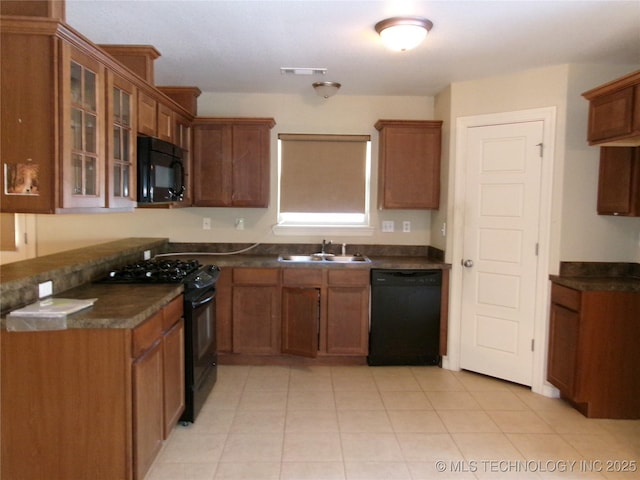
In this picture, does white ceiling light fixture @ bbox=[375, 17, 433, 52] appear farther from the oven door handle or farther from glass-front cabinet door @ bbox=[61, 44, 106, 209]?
the oven door handle

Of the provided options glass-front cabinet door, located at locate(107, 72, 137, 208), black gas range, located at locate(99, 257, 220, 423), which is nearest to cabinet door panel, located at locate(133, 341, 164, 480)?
black gas range, located at locate(99, 257, 220, 423)

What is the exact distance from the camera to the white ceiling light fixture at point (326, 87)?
Answer: 3.70m

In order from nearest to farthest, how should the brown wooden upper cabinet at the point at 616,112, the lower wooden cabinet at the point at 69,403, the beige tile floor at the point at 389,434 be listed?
1. the lower wooden cabinet at the point at 69,403
2. the beige tile floor at the point at 389,434
3. the brown wooden upper cabinet at the point at 616,112

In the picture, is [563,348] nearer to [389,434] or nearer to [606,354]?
[606,354]

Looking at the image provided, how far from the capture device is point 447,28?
261 cm

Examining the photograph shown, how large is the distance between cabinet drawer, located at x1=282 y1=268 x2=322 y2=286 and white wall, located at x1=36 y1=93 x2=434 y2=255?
590mm

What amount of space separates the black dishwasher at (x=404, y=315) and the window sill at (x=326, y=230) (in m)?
0.66

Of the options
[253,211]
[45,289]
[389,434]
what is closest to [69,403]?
[45,289]

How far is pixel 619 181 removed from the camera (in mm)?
3105

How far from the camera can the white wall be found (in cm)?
426

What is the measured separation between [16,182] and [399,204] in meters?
2.97

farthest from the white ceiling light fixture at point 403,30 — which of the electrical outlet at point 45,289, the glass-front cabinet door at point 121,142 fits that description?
the electrical outlet at point 45,289

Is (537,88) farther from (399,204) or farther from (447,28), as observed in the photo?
(399,204)

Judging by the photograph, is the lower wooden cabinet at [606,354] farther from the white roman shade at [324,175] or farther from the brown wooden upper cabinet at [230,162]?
the brown wooden upper cabinet at [230,162]
